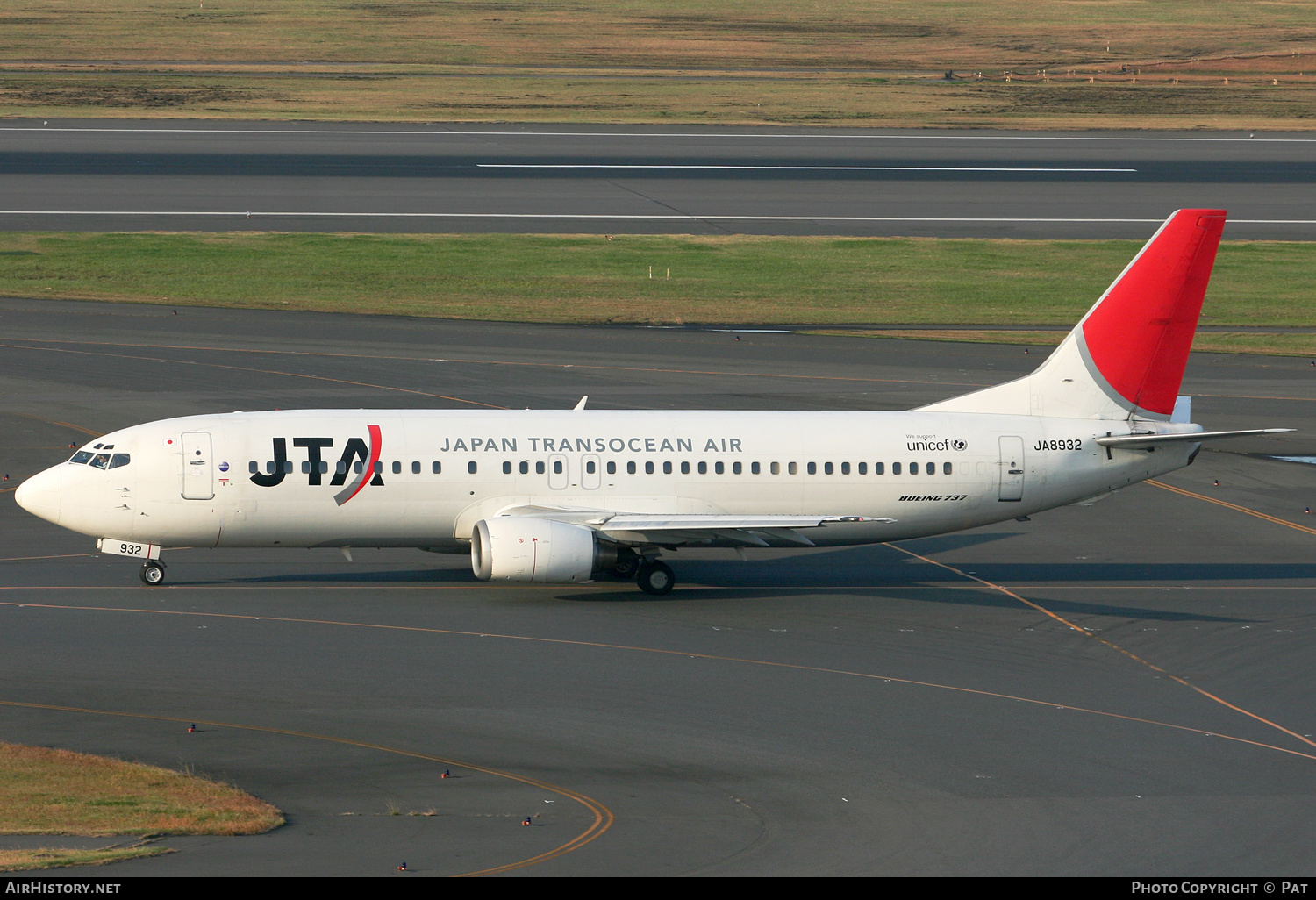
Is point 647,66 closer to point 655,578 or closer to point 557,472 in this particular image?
point 557,472

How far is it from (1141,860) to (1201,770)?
17.1 ft

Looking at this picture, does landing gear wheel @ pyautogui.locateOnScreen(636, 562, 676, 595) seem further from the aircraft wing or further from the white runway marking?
the white runway marking

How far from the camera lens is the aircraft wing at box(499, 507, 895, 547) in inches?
1502

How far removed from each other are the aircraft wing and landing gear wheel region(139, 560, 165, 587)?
28.0 ft

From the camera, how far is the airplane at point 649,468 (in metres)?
38.6

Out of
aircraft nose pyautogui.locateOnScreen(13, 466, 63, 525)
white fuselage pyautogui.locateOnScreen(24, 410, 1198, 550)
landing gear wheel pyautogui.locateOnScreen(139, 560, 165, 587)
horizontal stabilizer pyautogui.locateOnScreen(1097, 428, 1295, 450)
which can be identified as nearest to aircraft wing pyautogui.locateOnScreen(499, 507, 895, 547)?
white fuselage pyautogui.locateOnScreen(24, 410, 1198, 550)

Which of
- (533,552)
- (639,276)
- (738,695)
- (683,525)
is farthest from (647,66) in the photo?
(738,695)

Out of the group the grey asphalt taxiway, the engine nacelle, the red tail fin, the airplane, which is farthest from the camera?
the red tail fin

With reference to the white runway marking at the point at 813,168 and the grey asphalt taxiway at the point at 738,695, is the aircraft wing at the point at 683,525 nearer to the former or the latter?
the grey asphalt taxiway at the point at 738,695

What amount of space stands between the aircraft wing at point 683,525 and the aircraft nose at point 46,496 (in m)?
10.6

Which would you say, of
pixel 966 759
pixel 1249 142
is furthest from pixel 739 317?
pixel 1249 142

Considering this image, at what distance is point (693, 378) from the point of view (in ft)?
209

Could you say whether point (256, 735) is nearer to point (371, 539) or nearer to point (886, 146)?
point (371, 539)

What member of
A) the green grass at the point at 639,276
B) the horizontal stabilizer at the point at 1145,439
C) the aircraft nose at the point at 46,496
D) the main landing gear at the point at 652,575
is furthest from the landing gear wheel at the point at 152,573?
the green grass at the point at 639,276
